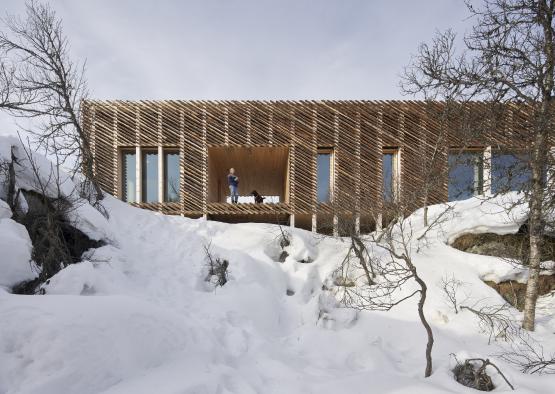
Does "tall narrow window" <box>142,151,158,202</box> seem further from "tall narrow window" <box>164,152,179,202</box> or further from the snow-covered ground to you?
the snow-covered ground

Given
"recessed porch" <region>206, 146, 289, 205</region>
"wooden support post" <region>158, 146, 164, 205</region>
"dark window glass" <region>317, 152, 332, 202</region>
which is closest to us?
"recessed porch" <region>206, 146, 289, 205</region>

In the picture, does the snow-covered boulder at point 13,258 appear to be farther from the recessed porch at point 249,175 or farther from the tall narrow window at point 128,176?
the tall narrow window at point 128,176

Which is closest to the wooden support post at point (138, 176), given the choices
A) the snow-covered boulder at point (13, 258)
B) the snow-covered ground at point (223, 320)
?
the snow-covered ground at point (223, 320)

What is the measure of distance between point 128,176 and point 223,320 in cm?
951

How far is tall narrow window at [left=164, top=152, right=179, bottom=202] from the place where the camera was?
12.1m

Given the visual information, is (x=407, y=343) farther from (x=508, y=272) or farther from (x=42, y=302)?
(x=42, y=302)

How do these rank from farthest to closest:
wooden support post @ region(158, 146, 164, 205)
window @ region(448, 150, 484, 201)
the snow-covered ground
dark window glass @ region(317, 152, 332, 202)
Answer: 1. dark window glass @ region(317, 152, 332, 202)
2. wooden support post @ region(158, 146, 164, 205)
3. window @ region(448, 150, 484, 201)
4. the snow-covered ground

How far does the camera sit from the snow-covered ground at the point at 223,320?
2730mm

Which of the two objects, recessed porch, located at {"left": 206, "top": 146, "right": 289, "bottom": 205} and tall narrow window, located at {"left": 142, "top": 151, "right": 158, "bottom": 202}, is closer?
recessed porch, located at {"left": 206, "top": 146, "right": 289, "bottom": 205}

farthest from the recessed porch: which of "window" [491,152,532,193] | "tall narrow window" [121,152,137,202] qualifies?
"window" [491,152,532,193]

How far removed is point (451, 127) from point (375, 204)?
4592mm

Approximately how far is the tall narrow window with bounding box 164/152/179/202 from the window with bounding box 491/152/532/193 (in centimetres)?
1093

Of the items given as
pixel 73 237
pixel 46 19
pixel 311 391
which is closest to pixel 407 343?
pixel 311 391

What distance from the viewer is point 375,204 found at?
8.33m
